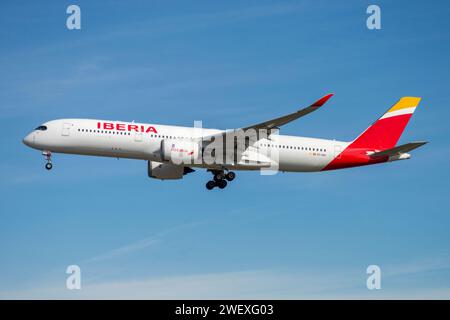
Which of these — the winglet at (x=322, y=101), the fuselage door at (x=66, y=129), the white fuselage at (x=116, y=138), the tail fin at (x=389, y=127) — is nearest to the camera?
the winglet at (x=322, y=101)

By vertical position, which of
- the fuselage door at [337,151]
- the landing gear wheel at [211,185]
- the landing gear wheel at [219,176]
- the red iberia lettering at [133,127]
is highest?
the red iberia lettering at [133,127]

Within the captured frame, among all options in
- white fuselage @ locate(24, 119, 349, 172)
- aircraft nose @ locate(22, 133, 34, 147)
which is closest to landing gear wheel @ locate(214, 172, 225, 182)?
white fuselage @ locate(24, 119, 349, 172)

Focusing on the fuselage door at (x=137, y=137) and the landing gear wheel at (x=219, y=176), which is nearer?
the fuselage door at (x=137, y=137)

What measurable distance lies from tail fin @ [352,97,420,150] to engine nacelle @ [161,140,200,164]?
11780 mm

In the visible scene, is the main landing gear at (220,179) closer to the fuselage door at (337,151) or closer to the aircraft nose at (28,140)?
the fuselage door at (337,151)

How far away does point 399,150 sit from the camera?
56.6 metres

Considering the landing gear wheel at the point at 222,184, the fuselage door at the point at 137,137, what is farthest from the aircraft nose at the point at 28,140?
the landing gear wheel at the point at 222,184

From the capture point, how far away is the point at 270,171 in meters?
56.7

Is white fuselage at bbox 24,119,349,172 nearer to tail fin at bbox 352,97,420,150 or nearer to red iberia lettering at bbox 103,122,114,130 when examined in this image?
red iberia lettering at bbox 103,122,114,130

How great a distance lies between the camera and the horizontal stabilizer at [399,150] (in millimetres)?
54694

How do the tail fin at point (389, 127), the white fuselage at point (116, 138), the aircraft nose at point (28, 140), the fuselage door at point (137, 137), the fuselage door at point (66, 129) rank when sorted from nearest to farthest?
1. the white fuselage at point (116, 138)
2. the fuselage door at point (137, 137)
3. the fuselage door at point (66, 129)
4. the aircraft nose at point (28, 140)
5. the tail fin at point (389, 127)

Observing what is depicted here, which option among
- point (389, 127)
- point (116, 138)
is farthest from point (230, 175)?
point (389, 127)

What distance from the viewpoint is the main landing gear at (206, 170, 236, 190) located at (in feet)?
186

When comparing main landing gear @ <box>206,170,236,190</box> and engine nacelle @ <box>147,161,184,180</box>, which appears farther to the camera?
engine nacelle @ <box>147,161,184,180</box>
